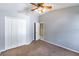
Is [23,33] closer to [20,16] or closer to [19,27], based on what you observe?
[19,27]

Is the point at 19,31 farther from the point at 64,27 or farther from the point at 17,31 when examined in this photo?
the point at 64,27

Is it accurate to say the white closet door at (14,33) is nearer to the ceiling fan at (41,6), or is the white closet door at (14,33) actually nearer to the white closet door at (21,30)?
the white closet door at (21,30)

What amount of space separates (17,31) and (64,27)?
1.22 metres

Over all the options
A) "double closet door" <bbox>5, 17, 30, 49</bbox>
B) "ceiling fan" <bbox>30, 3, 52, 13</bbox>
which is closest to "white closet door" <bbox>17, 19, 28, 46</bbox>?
"double closet door" <bbox>5, 17, 30, 49</bbox>

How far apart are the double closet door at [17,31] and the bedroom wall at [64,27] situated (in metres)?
0.53

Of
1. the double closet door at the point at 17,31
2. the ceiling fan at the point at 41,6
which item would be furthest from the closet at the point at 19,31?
the ceiling fan at the point at 41,6

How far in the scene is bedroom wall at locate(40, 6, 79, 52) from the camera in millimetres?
1941

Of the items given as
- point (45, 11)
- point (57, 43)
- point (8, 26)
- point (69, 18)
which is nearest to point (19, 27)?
point (8, 26)

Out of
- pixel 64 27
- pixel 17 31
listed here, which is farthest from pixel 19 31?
pixel 64 27

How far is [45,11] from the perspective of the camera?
189cm

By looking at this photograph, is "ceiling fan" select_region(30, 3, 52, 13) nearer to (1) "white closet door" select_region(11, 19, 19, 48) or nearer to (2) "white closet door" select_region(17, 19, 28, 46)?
(2) "white closet door" select_region(17, 19, 28, 46)

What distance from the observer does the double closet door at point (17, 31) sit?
192 cm

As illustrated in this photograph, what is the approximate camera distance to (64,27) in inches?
76.7

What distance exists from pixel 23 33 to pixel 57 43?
2.98 feet
